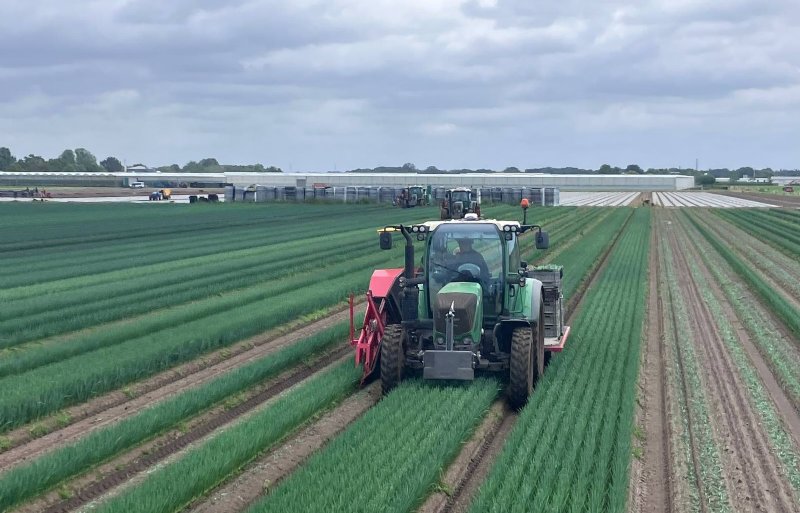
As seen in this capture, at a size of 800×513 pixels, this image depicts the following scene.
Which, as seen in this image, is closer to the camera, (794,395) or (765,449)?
(765,449)

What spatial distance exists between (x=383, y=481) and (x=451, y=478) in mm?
865

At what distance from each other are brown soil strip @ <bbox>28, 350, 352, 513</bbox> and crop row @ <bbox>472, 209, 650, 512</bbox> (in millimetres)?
3404

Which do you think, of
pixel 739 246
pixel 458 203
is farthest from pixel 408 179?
pixel 739 246

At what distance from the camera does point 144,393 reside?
12.5 m

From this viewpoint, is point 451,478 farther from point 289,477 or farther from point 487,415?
point 487,415

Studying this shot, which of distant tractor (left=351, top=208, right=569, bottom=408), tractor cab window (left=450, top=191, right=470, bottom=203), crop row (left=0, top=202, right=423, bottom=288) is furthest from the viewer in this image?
tractor cab window (left=450, top=191, right=470, bottom=203)

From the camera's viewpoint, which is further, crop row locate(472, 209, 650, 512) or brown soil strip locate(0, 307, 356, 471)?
brown soil strip locate(0, 307, 356, 471)

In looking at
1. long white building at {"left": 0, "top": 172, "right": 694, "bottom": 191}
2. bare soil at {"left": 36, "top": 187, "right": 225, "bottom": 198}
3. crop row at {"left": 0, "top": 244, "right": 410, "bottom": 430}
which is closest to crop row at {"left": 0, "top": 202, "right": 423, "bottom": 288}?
crop row at {"left": 0, "top": 244, "right": 410, "bottom": 430}

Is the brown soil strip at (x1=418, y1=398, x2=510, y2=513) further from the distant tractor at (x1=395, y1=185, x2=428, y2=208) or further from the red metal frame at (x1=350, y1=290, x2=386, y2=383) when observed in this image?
the distant tractor at (x1=395, y1=185, x2=428, y2=208)

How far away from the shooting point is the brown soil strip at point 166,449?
8508mm

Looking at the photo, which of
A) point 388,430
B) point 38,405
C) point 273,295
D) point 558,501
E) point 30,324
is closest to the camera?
point 558,501

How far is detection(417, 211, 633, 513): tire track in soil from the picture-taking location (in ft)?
27.6

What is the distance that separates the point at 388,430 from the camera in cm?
1008

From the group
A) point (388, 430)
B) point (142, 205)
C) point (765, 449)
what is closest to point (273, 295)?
point (388, 430)
